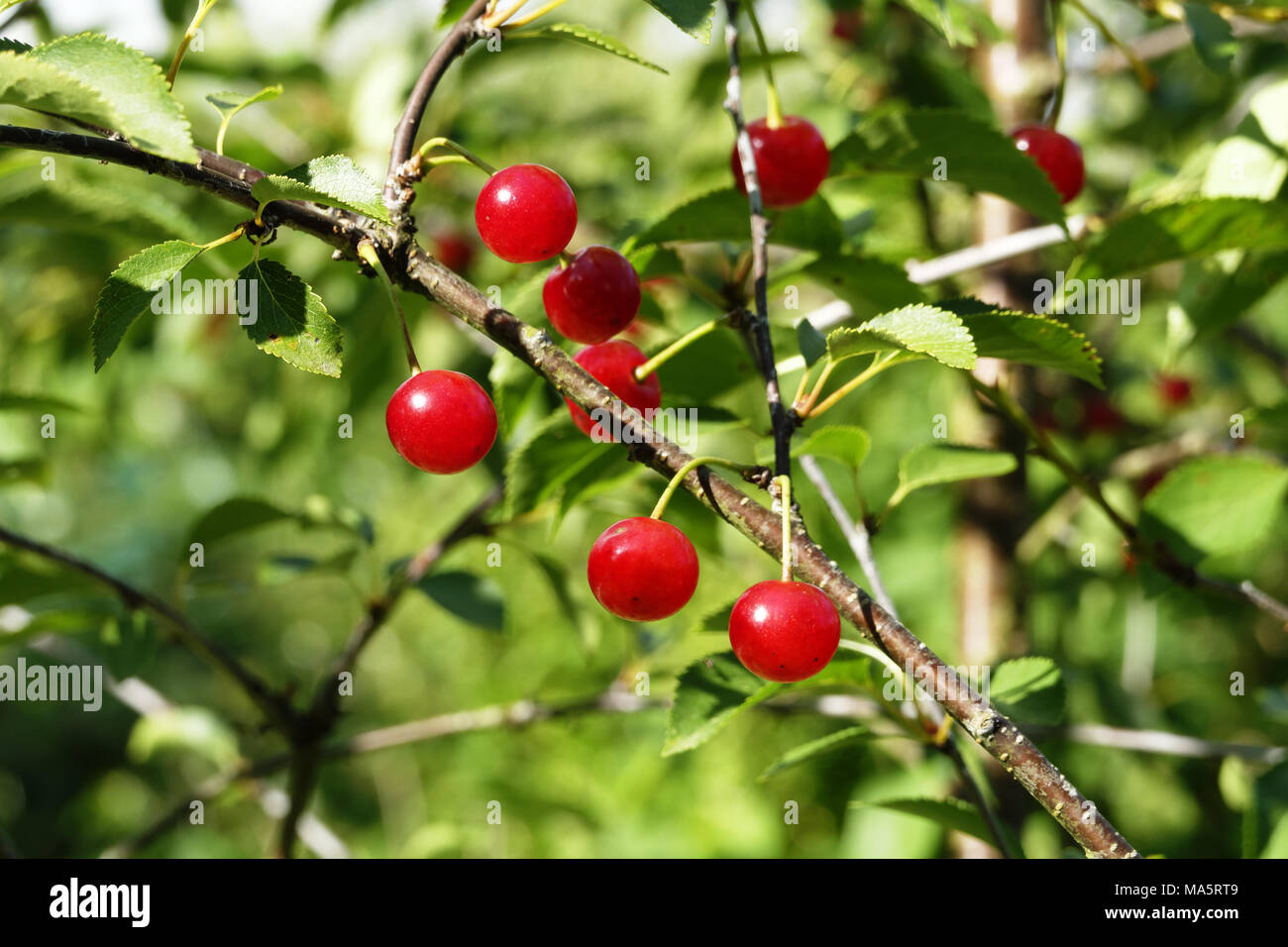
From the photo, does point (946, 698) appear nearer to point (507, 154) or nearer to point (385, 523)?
point (507, 154)

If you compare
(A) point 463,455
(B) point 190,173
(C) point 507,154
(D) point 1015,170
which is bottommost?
(A) point 463,455

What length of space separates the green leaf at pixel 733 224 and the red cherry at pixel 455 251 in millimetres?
1168

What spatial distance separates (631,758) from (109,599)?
6.66 feet

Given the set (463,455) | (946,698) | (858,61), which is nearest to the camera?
(946,698)

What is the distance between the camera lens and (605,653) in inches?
127

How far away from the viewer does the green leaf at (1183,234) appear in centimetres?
88

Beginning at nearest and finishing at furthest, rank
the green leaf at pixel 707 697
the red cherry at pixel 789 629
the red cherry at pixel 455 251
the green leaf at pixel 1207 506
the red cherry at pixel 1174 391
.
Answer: the red cherry at pixel 789 629 → the green leaf at pixel 707 697 → the green leaf at pixel 1207 506 → the red cherry at pixel 455 251 → the red cherry at pixel 1174 391

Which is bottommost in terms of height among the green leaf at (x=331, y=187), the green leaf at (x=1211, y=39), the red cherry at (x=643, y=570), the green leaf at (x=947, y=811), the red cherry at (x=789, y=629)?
the green leaf at (x=947, y=811)

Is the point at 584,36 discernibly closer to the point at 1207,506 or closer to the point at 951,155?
the point at 951,155

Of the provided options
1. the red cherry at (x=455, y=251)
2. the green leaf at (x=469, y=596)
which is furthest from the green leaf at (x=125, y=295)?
the red cherry at (x=455, y=251)

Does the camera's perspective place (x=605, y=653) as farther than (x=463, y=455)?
Yes

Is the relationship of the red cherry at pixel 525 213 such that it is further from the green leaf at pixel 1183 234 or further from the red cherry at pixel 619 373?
the green leaf at pixel 1183 234

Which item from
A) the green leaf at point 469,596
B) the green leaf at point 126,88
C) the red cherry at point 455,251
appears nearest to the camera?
the green leaf at point 126,88

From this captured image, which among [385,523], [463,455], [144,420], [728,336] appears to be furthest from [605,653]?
[463,455]
